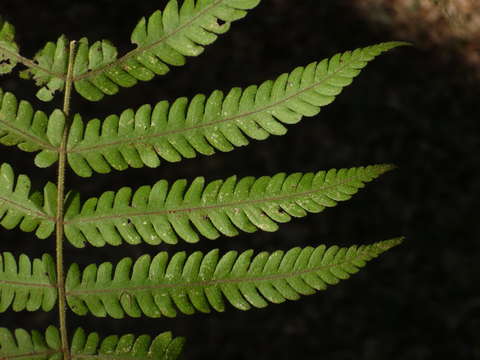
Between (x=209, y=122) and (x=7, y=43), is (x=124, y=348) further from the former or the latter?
(x=7, y=43)

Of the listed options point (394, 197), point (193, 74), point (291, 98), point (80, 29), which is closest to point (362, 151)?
point (394, 197)

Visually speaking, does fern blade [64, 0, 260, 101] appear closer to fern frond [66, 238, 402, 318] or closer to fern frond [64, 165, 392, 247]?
fern frond [64, 165, 392, 247]

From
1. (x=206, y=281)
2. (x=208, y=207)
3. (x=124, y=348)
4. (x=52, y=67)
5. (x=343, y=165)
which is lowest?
(x=124, y=348)

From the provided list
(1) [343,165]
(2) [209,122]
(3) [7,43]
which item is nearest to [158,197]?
(2) [209,122]

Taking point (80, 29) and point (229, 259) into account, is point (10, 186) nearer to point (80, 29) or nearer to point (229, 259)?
point (229, 259)

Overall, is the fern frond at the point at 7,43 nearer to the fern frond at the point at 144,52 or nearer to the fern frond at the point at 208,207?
the fern frond at the point at 144,52

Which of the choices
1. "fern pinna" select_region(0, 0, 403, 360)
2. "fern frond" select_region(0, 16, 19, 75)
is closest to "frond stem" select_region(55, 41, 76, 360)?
"fern pinna" select_region(0, 0, 403, 360)
